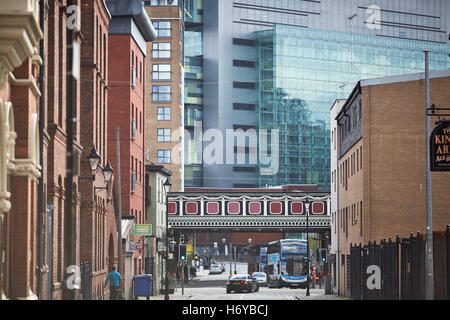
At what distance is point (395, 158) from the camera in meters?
50.1

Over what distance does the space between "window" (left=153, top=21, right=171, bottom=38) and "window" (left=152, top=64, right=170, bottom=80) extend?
166 inches

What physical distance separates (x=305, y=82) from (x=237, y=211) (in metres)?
72.0

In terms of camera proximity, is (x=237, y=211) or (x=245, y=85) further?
(x=245, y=85)

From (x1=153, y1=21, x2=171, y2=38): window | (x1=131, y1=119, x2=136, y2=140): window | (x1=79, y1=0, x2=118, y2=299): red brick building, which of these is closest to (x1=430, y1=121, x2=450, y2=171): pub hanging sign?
(x1=79, y1=0, x2=118, y2=299): red brick building

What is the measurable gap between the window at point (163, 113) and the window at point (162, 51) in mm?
7331

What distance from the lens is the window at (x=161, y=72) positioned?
431ft

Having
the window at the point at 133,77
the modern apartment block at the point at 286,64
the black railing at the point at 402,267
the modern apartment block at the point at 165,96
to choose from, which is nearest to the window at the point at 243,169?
the modern apartment block at the point at 286,64

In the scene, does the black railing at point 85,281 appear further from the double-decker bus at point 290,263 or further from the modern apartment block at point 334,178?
the double-decker bus at point 290,263

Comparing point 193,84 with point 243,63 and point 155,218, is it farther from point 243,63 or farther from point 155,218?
point 155,218

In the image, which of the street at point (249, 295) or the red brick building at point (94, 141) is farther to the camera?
the street at point (249, 295)

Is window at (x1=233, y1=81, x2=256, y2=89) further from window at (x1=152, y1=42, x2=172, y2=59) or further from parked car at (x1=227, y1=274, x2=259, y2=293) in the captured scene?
parked car at (x1=227, y1=274, x2=259, y2=293)

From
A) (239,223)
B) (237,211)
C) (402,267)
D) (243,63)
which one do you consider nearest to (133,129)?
(237,211)

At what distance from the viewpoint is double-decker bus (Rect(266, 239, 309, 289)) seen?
73.6m
